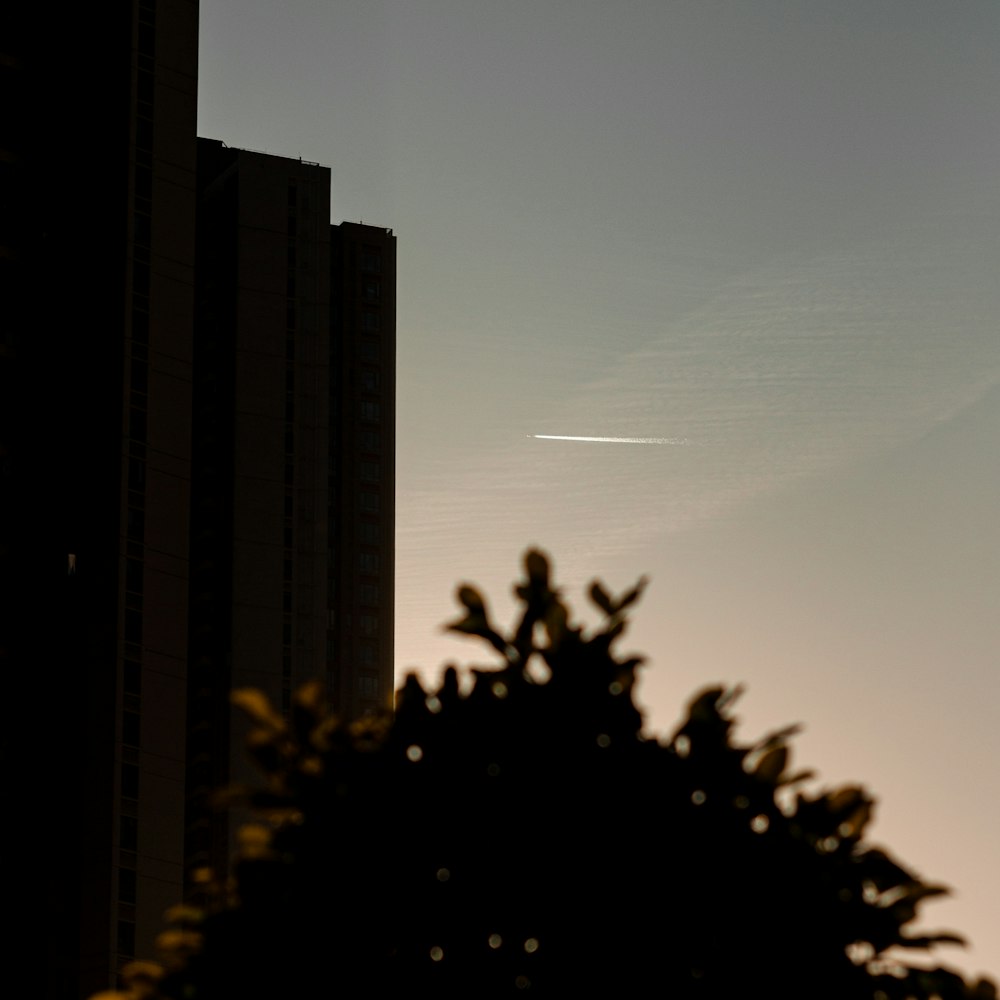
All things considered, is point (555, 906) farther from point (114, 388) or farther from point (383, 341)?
point (383, 341)

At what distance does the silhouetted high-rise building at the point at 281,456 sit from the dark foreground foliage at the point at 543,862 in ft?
197

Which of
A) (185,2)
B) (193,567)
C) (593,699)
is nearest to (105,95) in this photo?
(185,2)

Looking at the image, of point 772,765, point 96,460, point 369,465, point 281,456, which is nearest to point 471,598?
point 772,765

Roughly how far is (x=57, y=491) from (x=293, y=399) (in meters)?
45.5

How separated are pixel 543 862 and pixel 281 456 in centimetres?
7415

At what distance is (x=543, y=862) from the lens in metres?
9.27

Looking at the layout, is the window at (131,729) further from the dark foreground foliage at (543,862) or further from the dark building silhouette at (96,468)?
the dark foreground foliage at (543,862)

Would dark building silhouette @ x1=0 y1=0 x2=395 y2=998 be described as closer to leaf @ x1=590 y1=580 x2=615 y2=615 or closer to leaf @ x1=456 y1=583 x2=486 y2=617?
leaf @ x1=456 y1=583 x2=486 y2=617

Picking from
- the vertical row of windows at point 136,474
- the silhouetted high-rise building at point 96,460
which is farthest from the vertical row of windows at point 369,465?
the vertical row of windows at point 136,474

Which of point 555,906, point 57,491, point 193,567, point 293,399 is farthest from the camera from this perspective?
point 293,399

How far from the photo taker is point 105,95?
49719 mm

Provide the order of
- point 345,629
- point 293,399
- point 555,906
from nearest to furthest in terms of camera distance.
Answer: point 555,906 < point 293,399 < point 345,629

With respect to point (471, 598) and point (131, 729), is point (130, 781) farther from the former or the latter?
point (471, 598)

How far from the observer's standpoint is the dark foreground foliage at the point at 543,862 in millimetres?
9016
